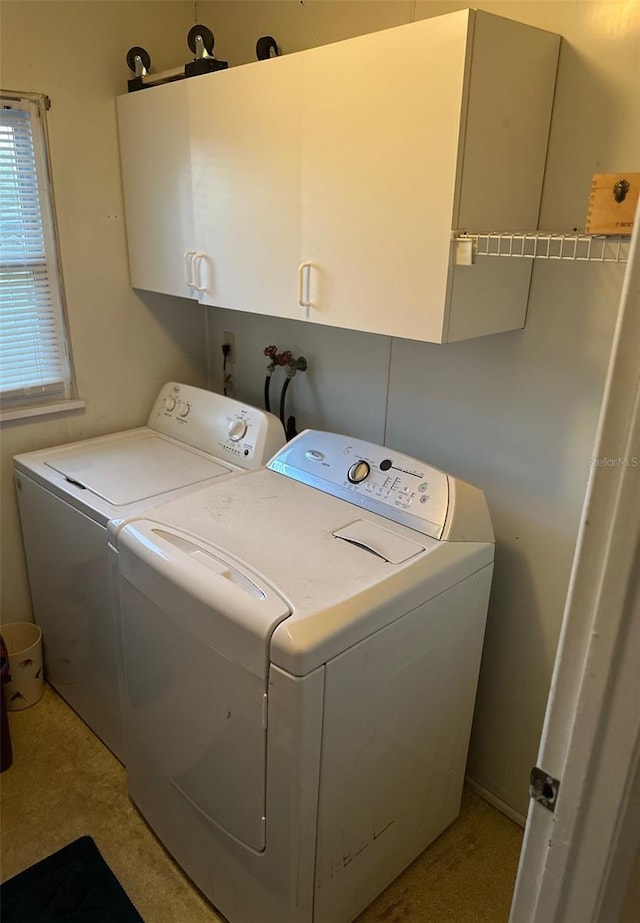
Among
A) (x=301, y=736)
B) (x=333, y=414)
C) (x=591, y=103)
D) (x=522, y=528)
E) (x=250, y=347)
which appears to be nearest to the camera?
(x=301, y=736)

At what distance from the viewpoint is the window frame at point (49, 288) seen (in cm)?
199

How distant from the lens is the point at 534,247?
1.38 m

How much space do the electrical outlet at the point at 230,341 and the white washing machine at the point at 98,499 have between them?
9.8 inches

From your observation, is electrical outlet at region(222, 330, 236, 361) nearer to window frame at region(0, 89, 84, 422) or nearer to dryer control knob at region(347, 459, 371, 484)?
window frame at region(0, 89, 84, 422)

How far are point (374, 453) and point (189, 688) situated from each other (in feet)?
2.50

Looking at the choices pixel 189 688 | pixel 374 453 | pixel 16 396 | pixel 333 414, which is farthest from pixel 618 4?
pixel 16 396

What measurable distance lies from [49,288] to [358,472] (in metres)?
1.26

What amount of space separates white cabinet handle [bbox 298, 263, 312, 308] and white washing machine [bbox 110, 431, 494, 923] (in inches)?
16.0

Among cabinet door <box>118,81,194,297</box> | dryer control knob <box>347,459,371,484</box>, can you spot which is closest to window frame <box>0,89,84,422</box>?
cabinet door <box>118,81,194,297</box>

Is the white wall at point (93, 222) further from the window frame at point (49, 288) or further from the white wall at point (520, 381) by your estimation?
the white wall at point (520, 381)

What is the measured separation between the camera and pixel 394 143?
139 centimetres

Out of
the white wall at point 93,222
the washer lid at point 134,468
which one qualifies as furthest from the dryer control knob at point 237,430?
the white wall at point 93,222

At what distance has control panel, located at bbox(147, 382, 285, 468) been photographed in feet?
6.79

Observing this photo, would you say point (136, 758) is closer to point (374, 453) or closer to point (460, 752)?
point (460, 752)
